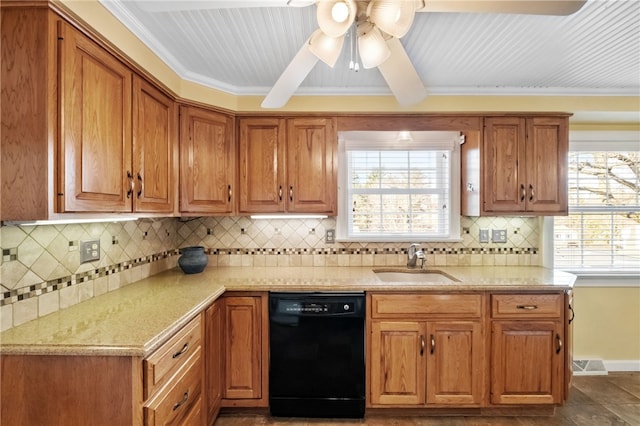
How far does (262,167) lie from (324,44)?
1.35 metres

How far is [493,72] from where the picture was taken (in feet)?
7.61

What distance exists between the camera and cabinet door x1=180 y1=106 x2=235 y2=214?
2266 mm

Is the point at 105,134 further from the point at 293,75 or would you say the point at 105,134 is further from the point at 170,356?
the point at 170,356

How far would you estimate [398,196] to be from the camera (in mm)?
2867

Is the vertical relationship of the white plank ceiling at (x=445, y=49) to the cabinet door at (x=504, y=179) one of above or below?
above

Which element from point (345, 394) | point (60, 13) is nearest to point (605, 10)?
point (60, 13)

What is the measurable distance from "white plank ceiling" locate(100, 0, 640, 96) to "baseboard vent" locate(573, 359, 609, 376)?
2361 millimetres

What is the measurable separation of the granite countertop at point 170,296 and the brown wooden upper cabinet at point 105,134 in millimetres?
509

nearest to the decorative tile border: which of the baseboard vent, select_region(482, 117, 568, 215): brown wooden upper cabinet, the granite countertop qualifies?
the granite countertop

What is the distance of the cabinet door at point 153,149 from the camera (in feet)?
5.72

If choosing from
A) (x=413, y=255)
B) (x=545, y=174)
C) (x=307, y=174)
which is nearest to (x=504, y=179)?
(x=545, y=174)

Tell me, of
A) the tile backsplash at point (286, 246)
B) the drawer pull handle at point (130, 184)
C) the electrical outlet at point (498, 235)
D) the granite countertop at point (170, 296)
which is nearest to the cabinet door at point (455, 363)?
the granite countertop at point (170, 296)

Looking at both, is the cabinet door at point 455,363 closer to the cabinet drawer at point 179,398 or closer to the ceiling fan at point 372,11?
the cabinet drawer at point 179,398

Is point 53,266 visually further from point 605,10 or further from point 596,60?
point 596,60
